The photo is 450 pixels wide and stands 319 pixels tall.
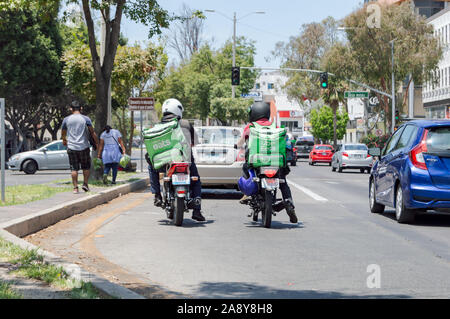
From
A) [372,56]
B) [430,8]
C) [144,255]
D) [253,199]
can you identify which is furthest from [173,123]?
[430,8]

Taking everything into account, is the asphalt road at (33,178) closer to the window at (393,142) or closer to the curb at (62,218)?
the curb at (62,218)

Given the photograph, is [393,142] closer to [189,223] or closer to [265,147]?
[265,147]

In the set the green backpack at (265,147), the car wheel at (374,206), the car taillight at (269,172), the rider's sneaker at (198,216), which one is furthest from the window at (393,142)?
the rider's sneaker at (198,216)

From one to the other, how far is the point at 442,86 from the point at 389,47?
37.6 feet

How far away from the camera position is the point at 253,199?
11.4m

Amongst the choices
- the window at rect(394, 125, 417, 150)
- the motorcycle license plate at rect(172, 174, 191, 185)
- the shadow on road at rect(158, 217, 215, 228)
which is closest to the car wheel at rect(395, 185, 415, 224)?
the window at rect(394, 125, 417, 150)

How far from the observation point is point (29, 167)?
33.5 meters

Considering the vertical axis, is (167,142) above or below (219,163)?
above

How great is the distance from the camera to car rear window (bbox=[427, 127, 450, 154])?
11.6m

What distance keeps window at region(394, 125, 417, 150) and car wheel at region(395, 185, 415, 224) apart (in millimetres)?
757

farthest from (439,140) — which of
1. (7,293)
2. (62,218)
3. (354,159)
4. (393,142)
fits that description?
(354,159)

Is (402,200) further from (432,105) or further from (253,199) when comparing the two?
(432,105)

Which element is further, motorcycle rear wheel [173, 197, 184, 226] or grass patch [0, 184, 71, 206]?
grass patch [0, 184, 71, 206]

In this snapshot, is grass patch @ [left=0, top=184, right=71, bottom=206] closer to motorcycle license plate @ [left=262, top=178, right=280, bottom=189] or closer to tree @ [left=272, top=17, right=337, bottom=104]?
motorcycle license plate @ [left=262, top=178, right=280, bottom=189]
